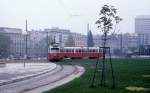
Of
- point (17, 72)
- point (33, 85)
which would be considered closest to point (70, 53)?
point (17, 72)

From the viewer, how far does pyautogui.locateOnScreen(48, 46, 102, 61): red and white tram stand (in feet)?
245

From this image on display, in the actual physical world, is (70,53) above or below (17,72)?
above

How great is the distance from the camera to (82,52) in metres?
81.7

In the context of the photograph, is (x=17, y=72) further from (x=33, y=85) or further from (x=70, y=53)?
(x=70, y=53)

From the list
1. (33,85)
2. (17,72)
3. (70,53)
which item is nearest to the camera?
(33,85)

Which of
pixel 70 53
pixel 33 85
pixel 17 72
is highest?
pixel 70 53

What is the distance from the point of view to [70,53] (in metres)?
78.9

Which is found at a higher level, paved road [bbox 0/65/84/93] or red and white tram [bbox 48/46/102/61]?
red and white tram [bbox 48/46/102/61]

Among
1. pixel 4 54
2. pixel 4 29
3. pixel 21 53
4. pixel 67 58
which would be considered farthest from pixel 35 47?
pixel 67 58

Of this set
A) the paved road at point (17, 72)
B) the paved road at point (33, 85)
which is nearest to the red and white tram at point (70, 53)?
the paved road at point (17, 72)

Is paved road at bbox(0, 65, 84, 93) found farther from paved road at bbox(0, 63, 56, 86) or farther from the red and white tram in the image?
the red and white tram

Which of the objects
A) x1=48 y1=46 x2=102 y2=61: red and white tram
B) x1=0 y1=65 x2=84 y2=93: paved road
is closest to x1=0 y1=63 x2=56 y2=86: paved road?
x1=0 y1=65 x2=84 y2=93: paved road

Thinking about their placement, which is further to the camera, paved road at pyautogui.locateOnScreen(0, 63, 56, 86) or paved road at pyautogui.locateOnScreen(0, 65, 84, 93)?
paved road at pyautogui.locateOnScreen(0, 63, 56, 86)

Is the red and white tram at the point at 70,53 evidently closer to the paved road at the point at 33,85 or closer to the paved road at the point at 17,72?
the paved road at the point at 17,72
